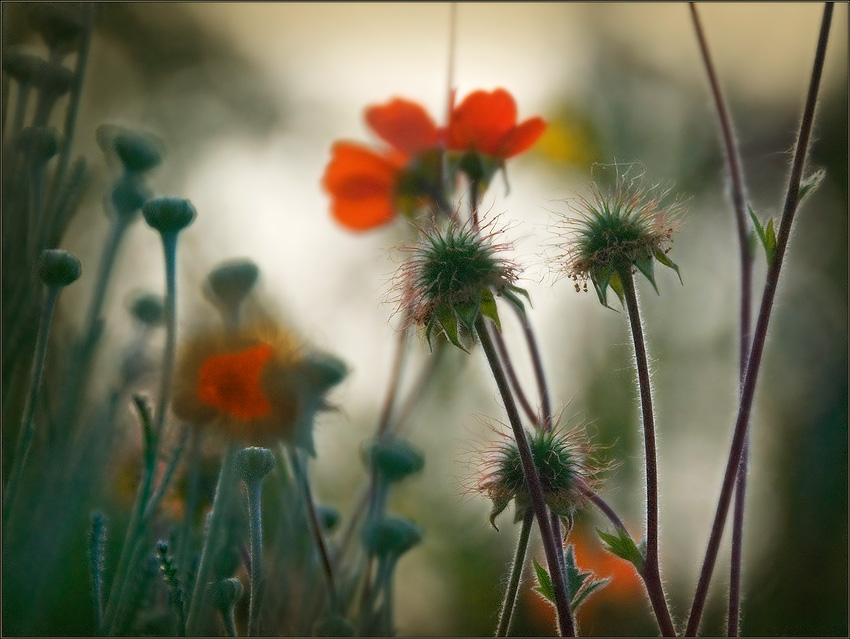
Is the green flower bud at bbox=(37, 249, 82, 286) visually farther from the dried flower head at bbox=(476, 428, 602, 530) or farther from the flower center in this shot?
the dried flower head at bbox=(476, 428, 602, 530)

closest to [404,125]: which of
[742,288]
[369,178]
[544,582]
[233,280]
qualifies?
[369,178]

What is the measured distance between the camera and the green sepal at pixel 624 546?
51 centimetres

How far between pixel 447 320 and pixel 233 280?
0.23 metres

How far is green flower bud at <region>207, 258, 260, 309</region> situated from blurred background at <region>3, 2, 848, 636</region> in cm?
5

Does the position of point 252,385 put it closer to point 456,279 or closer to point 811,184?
point 456,279

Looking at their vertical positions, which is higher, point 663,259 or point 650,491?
point 663,259

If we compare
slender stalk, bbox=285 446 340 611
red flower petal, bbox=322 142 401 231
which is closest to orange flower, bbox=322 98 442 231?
red flower petal, bbox=322 142 401 231

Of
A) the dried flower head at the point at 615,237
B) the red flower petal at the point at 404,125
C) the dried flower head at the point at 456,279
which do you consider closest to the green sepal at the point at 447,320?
A: the dried flower head at the point at 456,279

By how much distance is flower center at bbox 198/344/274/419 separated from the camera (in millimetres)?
632

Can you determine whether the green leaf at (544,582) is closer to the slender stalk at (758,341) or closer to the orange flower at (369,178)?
the slender stalk at (758,341)

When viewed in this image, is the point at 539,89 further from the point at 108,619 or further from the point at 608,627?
the point at 108,619

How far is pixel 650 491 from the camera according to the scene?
52 cm

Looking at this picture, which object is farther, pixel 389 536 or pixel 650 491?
pixel 389 536

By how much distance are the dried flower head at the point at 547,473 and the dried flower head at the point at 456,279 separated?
0.32ft
